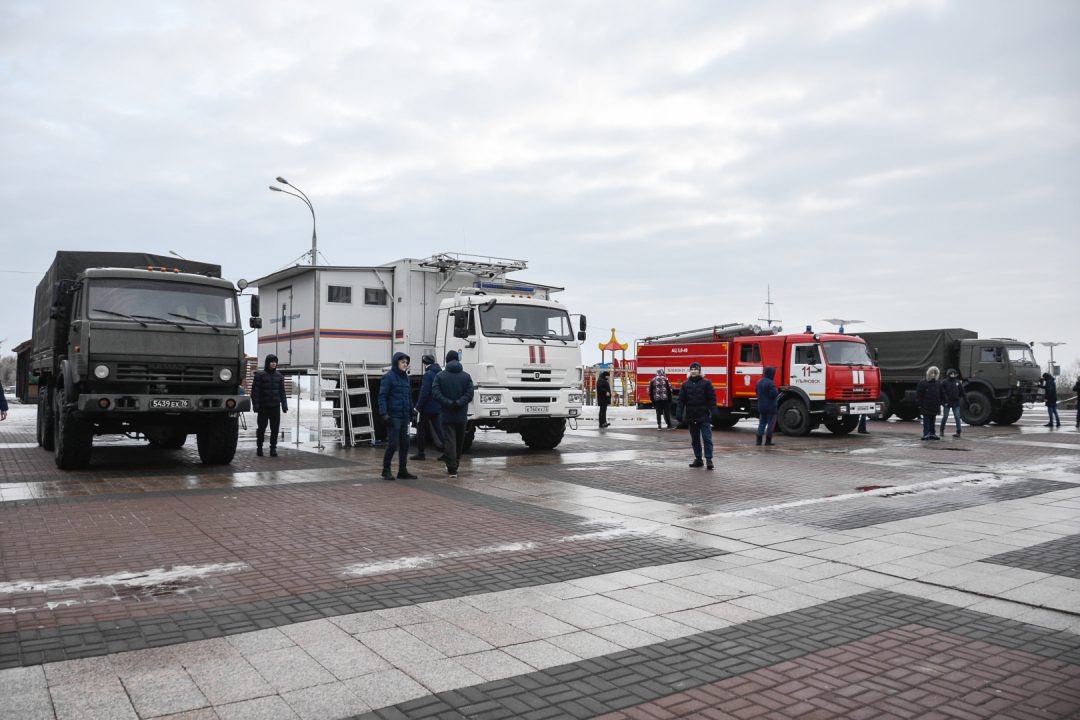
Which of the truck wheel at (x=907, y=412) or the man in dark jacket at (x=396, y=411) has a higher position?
the man in dark jacket at (x=396, y=411)

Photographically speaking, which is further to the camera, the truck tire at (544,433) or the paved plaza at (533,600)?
the truck tire at (544,433)

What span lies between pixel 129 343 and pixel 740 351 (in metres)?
15.2

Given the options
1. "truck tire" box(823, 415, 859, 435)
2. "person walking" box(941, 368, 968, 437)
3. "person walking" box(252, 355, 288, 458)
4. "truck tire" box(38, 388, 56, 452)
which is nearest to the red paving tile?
"person walking" box(252, 355, 288, 458)

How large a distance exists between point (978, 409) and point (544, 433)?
15.0 meters

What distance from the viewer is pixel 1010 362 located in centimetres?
2281

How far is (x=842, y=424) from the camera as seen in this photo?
67.1 ft

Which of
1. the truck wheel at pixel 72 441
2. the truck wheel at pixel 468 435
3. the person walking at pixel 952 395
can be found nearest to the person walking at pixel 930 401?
the person walking at pixel 952 395

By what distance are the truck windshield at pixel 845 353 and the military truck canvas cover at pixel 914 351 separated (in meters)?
4.39

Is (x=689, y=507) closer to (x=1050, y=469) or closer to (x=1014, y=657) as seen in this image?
(x=1014, y=657)

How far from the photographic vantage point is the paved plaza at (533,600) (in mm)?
3629

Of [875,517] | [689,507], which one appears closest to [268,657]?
[689,507]

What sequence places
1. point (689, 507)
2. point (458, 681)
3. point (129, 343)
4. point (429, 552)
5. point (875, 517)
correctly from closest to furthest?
1. point (458, 681)
2. point (429, 552)
3. point (875, 517)
4. point (689, 507)
5. point (129, 343)

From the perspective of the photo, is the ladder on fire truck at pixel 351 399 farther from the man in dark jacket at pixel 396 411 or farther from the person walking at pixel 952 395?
the person walking at pixel 952 395

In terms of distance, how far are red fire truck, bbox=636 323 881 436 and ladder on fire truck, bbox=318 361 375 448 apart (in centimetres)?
971
